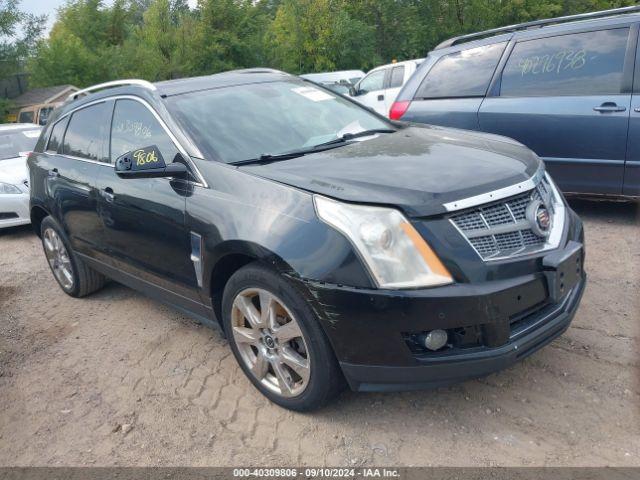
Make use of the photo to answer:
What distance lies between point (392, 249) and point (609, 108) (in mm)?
3530

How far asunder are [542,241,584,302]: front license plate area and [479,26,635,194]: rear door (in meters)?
2.70

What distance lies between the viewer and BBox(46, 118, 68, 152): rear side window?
4.90 m

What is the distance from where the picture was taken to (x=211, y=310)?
334 centimetres

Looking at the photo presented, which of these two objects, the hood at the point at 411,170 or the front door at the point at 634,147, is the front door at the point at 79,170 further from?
the front door at the point at 634,147

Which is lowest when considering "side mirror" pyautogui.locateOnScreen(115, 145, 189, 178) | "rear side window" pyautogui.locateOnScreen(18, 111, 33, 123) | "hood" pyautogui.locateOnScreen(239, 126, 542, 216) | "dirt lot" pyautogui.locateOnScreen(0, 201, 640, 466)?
"rear side window" pyautogui.locateOnScreen(18, 111, 33, 123)

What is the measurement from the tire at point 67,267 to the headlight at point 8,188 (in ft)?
9.35

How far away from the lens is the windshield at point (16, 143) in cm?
894

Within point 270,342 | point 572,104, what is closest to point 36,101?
point 572,104

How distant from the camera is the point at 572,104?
17.4 ft

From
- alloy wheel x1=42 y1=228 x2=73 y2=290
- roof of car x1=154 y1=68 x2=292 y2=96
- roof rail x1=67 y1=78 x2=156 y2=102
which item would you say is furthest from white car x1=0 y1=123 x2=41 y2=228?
roof of car x1=154 y1=68 x2=292 y2=96

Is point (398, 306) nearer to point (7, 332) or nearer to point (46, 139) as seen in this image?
point (7, 332)

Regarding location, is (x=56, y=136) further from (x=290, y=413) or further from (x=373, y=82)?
(x=373, y=82)

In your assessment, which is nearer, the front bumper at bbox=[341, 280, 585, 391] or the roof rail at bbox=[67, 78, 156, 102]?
the front bumper at bbox=[341, 280, 585, 391]

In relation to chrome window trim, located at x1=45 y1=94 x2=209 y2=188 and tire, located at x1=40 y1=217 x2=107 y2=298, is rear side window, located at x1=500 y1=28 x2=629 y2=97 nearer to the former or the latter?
chrome window trim, located at x1=45 y1=94 x2=209 y2=188
